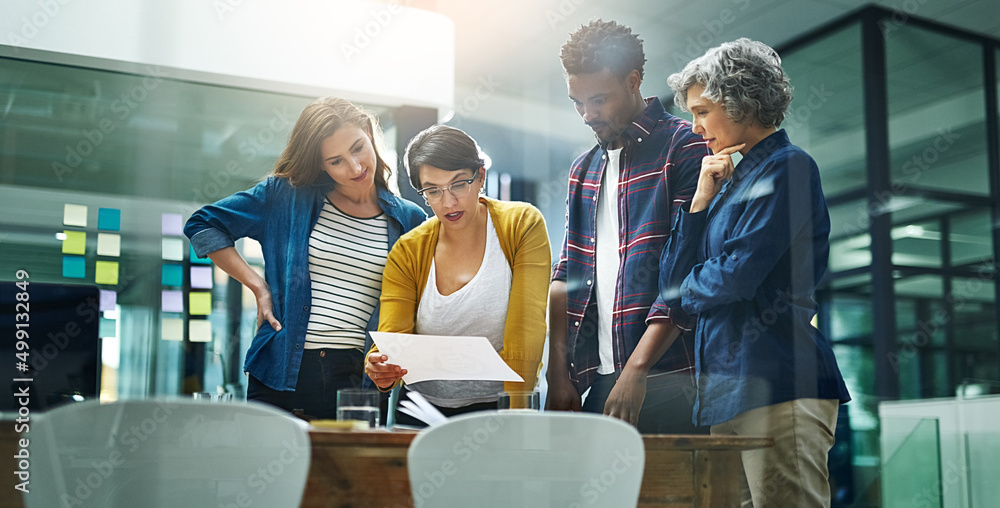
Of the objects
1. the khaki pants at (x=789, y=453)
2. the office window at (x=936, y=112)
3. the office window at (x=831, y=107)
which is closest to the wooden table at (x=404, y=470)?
the khaki pants at (x=789, y=453)

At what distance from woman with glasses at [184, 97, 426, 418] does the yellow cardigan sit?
49 mm

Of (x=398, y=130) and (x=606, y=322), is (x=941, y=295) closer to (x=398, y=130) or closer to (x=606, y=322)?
(x=606, y=322)

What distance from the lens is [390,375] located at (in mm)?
2420

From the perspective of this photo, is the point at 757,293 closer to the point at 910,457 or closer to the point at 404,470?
the point at 910,457

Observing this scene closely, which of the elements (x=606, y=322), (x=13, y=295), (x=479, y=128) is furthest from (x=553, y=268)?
(x=13, y=295)

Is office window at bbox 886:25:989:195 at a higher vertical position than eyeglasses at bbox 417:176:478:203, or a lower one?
higher

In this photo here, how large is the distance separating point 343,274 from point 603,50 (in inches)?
43.9

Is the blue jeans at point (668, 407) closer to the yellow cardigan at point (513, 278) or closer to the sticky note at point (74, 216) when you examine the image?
the yellow cardigan at point (513, 278)

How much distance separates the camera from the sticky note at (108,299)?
7.53ft

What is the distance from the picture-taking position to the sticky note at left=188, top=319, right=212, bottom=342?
8.04ft

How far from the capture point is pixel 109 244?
2393 mm

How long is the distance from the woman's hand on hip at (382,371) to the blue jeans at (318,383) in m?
0.06

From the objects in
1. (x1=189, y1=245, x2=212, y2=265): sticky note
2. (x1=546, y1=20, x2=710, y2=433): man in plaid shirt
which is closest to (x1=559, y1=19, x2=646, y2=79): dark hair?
(x1=546, y1=20, x2=710, y2=433): man in plaid shirt

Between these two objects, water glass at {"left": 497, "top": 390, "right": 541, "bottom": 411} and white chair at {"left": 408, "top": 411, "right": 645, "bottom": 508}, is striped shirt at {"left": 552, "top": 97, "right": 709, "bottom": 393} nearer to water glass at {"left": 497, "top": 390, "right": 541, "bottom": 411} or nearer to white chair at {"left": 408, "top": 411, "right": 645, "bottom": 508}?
water glass at {"left": 497, "top": 390, "right": 541, "bottom": 411}
